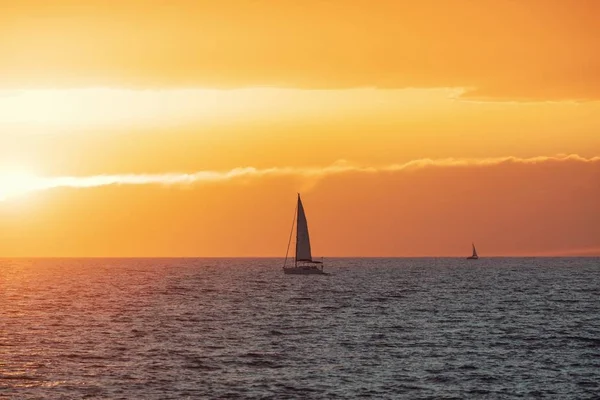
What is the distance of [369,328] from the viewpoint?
106m

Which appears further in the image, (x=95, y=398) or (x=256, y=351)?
(x=256, y=351)

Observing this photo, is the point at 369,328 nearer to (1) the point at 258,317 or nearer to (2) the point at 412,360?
(1) the point at 258,317

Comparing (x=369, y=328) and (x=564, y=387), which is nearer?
(x=564, y=387)

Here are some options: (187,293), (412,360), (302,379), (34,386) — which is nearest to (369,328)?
(412,360)

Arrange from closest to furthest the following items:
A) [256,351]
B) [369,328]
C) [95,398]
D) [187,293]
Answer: [95,398], [256,351], [369,328], [187,293]

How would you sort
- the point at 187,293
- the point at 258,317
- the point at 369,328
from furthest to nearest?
the point at 187,293, the point at 258,317, the point at 369,328

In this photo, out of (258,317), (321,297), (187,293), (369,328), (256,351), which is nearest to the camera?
(256,351)

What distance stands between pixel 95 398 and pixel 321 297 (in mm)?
106891

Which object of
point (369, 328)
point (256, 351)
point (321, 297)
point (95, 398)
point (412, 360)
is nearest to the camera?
point (95, 398)

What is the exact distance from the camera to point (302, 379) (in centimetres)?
6956

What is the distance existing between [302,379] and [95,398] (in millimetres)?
15545

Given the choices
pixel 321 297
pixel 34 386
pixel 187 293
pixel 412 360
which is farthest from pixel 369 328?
pixel 187 293

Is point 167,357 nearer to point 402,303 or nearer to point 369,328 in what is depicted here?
point 369,328

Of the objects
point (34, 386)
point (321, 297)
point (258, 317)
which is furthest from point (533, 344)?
point (321, 297)
